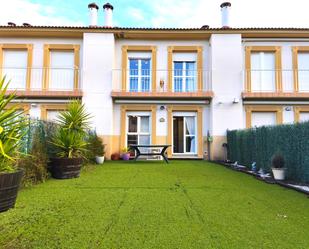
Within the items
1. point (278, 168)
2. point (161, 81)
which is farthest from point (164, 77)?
point (278, 168)

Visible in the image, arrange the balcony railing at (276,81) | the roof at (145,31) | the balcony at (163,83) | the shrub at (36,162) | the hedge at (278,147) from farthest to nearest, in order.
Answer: the balcony railing at (276,81), the balcony at (163,83), the roof at (145,31), the hedge at (278,147), the shrub at (36,162)

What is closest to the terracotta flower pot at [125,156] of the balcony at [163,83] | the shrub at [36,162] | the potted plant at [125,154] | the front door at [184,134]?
the potted plant at [125,154]

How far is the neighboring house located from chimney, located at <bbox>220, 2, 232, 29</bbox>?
0.22 feet

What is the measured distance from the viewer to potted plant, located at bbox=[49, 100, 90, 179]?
20.8 ft

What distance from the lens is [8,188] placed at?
3.39 meters

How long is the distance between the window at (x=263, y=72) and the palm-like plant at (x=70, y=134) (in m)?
9.59

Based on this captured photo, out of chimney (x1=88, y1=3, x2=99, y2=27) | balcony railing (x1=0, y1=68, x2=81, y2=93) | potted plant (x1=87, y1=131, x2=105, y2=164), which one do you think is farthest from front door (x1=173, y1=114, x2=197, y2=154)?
chimney (x1=88, y1=3, x2=99, y2=27)

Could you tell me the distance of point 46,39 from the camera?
1261cm

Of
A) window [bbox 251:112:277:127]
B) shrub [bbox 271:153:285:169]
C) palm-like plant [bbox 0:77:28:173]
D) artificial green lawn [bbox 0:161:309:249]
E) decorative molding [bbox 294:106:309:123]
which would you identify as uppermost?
decorative molding [bbox 294:106:309:123]

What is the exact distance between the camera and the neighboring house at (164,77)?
11.9 meters

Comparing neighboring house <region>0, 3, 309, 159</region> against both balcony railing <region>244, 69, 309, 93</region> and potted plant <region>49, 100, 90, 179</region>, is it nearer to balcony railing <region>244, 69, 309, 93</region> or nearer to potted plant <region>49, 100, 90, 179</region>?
balcony railing <region>244, 69, 309, 93</region>

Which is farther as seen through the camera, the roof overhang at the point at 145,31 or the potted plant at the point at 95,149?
the roof overhang at the point at 145,31

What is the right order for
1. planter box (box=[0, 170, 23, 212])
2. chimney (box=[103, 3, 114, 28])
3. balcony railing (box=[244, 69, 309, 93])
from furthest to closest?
chimney (box=[103, 3, 114, 28])
balcony railing (box=[244, 69, 309, 93])
planter box (box=[0, 170, 23, 212])

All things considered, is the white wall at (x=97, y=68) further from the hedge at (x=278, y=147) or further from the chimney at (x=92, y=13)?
the hedge at (x=278, y=147)
